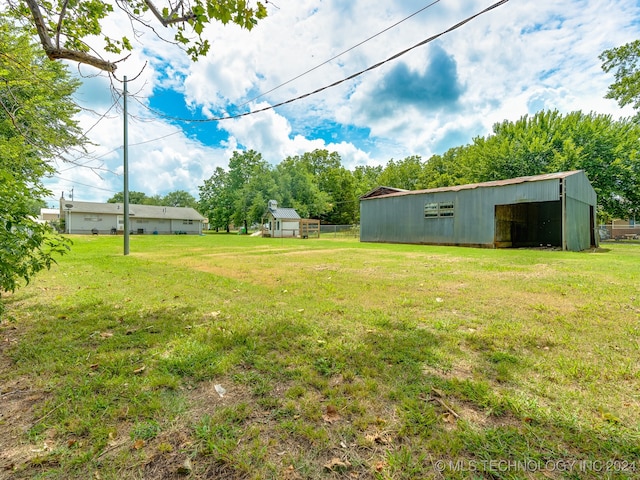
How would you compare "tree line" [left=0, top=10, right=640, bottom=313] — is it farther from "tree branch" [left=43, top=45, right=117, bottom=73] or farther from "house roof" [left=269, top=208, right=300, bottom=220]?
"house roof" [left=269, top=208, right=300, bottom=220]

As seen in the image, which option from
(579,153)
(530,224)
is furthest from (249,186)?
(579,153)

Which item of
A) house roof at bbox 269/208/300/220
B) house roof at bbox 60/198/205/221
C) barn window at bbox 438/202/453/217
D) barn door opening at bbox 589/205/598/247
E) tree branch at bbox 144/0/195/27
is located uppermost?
house roof at bbox 60/198/205/221

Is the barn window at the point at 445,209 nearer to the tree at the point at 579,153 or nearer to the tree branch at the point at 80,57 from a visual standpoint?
the tree at the point at 579,153

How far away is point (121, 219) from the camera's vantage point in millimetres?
38406

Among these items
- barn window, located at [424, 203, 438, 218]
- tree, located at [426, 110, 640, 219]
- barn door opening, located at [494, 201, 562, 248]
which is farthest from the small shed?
barn door opening, located at [494, 201, 562, 248]

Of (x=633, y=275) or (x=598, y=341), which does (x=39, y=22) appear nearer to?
A: (x=598, y=341)

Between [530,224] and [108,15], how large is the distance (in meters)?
22.1

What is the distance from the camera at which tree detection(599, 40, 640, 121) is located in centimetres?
1532

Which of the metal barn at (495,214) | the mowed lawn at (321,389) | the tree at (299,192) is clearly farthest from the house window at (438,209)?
the tree at (299,192)

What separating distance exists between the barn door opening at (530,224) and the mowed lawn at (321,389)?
44.3 feet

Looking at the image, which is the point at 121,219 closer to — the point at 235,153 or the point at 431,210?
the point at 235,153

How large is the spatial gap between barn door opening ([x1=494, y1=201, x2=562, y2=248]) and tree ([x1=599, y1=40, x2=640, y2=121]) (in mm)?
6881

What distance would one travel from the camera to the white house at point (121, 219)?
34.6 metres

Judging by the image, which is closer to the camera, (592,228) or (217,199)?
(592,228)
